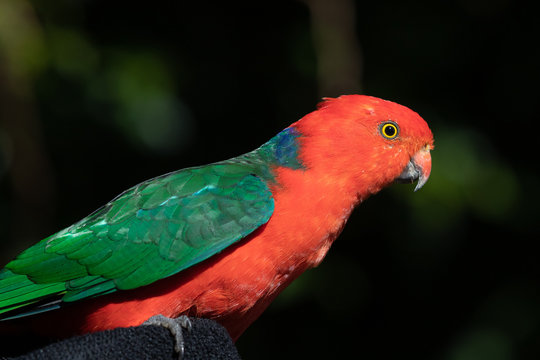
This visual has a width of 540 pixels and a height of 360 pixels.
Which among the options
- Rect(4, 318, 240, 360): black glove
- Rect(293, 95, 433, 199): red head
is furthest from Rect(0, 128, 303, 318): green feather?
Rect(4, 318, 240, 360): black glove

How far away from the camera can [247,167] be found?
2.29m

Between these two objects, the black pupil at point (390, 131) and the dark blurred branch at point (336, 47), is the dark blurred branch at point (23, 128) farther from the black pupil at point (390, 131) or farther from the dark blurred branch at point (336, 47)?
→ the black pupil at point (390, 131)

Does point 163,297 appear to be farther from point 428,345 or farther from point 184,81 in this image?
point 428,345

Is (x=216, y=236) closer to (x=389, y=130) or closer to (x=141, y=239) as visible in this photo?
(x=141, y=239)

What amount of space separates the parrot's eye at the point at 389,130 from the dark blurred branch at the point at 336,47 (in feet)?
4.90

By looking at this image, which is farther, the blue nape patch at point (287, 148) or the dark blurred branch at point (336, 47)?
the dark blurred branch at point (336, 47)

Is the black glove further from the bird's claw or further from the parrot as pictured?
the parrot

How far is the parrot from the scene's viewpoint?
1.93 meters

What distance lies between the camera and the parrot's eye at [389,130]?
7.61ft

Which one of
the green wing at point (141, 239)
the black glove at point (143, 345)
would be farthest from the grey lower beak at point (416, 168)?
the black glove at point (143, 345)

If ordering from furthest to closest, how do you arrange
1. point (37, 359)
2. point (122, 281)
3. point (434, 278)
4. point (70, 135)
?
point (434, 278)
point (70, 135)
point (122, 281)
point (37, 359)

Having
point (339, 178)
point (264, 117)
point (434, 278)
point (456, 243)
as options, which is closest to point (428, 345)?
point (434, 278)

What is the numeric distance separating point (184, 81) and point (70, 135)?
90 cm

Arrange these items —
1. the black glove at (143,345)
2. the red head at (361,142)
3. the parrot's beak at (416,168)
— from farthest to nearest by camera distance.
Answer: the parrot's beak at (416,168) → the red head at (361,142) → the black glove at (143,345)
